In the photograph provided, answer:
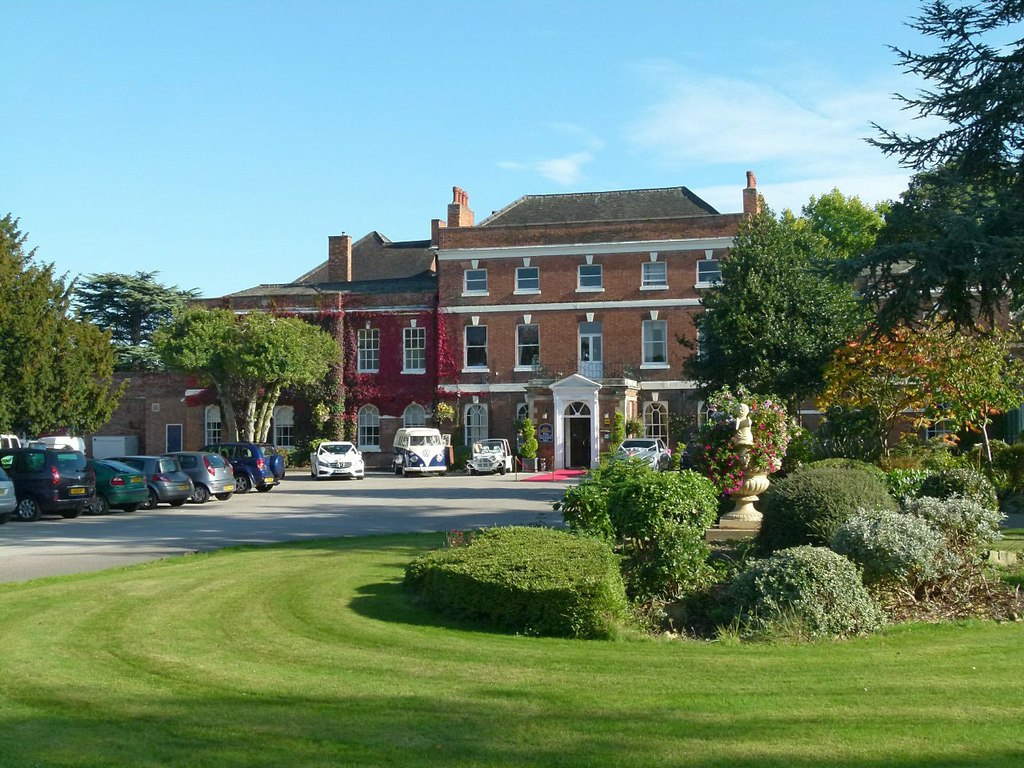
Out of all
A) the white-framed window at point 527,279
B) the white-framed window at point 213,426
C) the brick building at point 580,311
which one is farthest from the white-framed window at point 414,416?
the white-framed window at point 213,426

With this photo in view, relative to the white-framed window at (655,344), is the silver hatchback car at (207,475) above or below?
below

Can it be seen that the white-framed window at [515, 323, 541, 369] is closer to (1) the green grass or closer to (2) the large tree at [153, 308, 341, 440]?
(2) the large tree at [153, 308, 341, 440]

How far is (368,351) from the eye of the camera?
5222 centimetres

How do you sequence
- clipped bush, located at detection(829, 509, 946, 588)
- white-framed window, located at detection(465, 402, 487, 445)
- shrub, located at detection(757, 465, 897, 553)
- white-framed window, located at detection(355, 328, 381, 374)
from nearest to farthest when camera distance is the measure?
clipped bush, located at detection(829, 509, 946, 588)
shrub, located at detection(757, 465, 897, 553)
white-framed window, located at detection(465, 402, 487, 445)
white-framed window, located at detection(355, 328, 381, 374)

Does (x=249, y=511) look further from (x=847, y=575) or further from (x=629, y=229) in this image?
(x=629, y=229)

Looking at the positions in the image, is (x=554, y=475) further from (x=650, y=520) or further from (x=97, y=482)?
(x=650, y=520)

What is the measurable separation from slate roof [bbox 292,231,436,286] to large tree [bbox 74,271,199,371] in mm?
13049

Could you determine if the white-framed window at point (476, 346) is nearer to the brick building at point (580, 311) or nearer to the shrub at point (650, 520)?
the brick building at point (580, 311)

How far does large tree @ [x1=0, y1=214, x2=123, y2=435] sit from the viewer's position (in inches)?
1298

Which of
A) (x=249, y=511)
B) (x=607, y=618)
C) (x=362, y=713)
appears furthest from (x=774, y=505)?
(x=249, y=511)

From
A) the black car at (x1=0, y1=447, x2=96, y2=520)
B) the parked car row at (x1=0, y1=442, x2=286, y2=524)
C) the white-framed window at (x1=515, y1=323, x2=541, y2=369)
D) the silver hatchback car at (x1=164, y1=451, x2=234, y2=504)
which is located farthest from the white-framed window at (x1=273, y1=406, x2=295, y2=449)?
the black car at (x1=0, y1=447, x2=96, y2=520)

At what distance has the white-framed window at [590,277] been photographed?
49.6 metres

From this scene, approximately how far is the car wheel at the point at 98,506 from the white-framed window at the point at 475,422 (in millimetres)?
25431

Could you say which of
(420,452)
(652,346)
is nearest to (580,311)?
(652,346)
